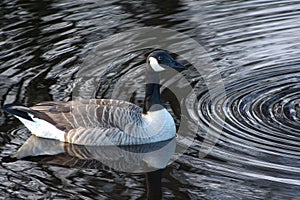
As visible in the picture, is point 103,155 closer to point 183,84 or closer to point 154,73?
point 154,73

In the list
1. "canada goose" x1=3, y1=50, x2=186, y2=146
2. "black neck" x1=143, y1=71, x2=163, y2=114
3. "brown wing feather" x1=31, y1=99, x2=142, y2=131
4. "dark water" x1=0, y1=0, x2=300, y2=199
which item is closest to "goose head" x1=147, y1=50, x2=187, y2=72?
"canada goose" x1=3, y1=50, x2=186, y2=146

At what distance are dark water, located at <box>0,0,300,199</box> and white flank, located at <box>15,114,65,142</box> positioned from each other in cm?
20

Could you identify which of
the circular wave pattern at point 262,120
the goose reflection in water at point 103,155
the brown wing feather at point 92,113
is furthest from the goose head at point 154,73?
the circular wave pattern at point 262,120

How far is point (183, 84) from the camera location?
12.5 meters

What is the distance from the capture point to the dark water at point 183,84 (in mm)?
9297

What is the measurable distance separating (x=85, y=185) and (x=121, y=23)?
6535mm

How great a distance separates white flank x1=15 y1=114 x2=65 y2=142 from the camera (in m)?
10.9

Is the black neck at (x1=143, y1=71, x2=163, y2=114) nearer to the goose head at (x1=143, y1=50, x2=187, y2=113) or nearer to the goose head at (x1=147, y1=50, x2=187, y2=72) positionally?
the goose head at (x1=143, y1=50, x2=187, y2=113)

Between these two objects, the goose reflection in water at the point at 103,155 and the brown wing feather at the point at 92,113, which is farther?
the brown wing feather at the point at 92,113

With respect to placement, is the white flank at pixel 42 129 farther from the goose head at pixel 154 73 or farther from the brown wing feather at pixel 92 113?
the goose head at pixel 154 73

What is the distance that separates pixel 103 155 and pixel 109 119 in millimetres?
565

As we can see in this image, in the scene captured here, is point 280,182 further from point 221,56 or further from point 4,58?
point 4,58

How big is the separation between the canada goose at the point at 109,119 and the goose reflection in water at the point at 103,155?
98 mm

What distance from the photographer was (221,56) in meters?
13.7
